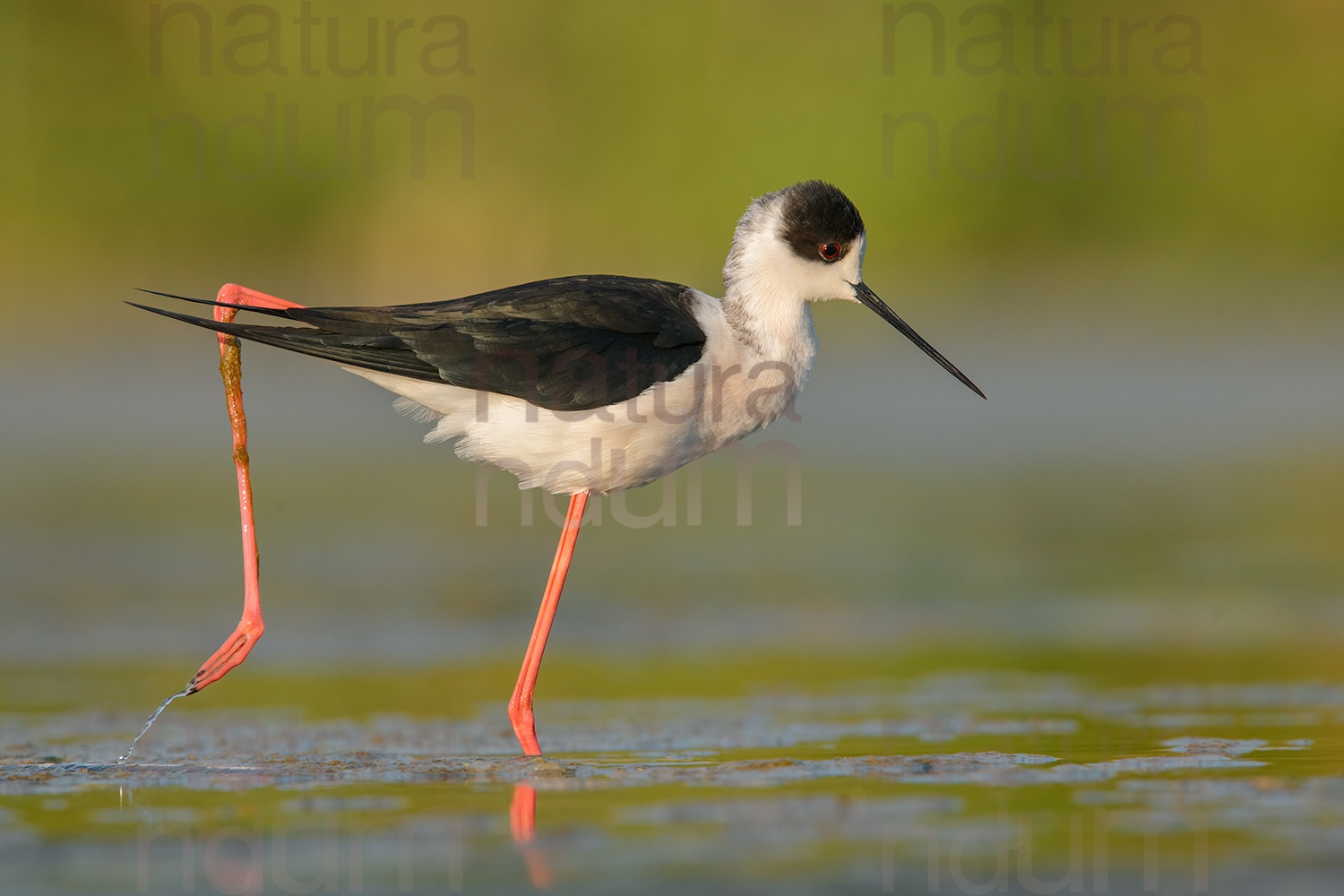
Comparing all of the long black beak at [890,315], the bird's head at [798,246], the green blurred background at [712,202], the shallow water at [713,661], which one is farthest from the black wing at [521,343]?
the green blurred background at [712,202]

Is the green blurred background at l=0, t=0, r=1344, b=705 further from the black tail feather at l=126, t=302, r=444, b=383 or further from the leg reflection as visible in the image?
the leg reflection

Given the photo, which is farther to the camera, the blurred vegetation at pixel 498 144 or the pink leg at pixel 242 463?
the blurred vegetation at pixel 498 144

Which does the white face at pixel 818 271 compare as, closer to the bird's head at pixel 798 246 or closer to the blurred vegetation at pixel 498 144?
the bird's head at pixel 798 246

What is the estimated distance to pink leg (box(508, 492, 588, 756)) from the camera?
5.25m

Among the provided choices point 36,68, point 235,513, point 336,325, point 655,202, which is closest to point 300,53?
point 36,68

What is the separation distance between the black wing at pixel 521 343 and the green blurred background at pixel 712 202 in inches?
209

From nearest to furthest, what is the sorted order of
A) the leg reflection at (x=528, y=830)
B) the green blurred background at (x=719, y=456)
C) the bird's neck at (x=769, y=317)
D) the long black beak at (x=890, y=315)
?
1. the leg reflection at (x=528, y=830)
2. the green blurred background at (x=719, y=456)
3. the bird's neck at (x=769, y=317)
4. the long black beak at (x=890, y=315)

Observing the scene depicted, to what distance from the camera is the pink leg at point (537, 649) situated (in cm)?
525

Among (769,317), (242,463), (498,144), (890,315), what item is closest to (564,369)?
(769,317)

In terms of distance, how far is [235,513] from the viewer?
979 cm

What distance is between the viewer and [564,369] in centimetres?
537

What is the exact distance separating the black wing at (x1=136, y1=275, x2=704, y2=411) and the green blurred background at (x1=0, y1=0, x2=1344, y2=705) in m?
5.30

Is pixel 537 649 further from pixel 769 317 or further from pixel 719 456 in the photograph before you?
pixel 719 456

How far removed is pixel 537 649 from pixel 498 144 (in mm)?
9667
